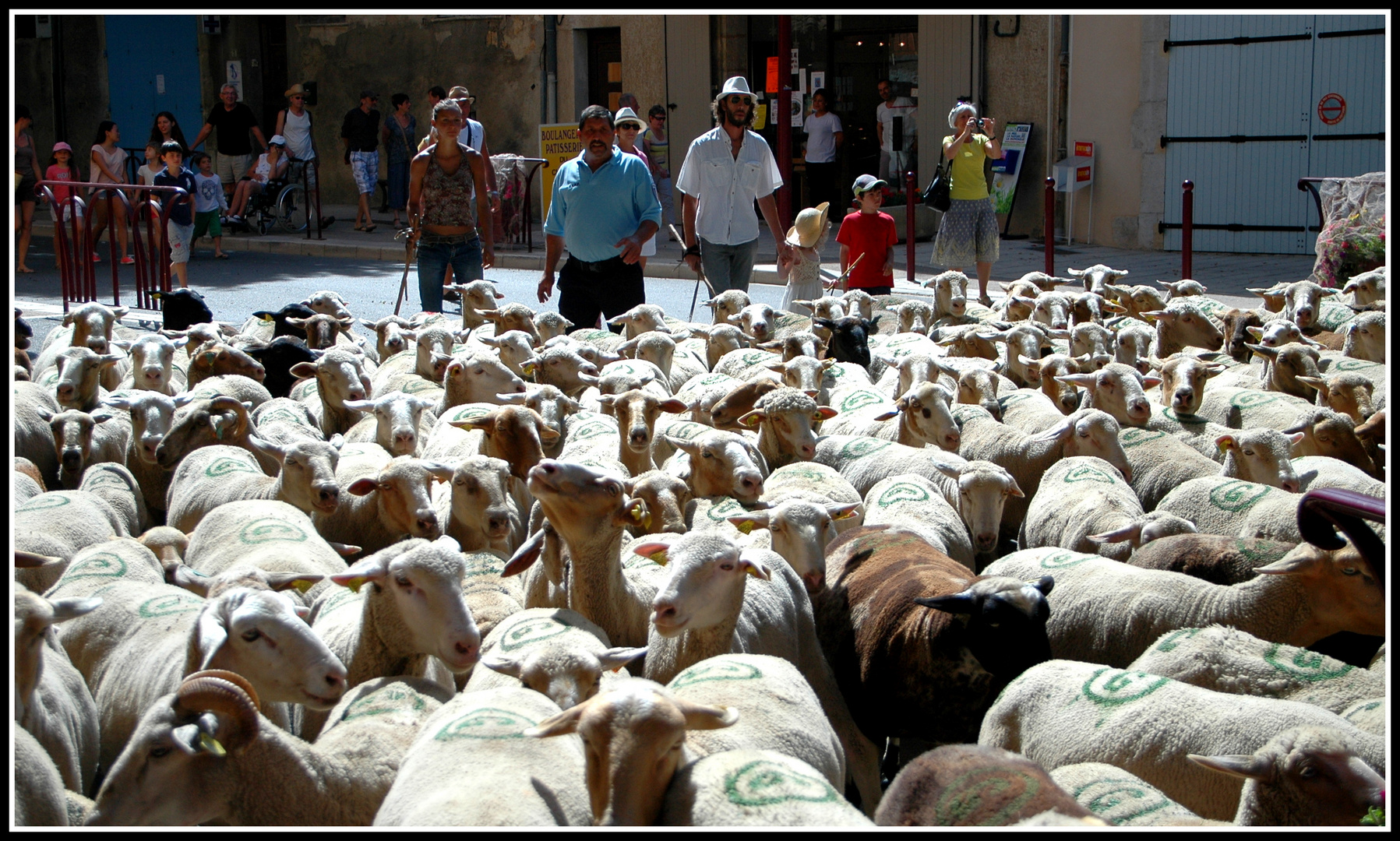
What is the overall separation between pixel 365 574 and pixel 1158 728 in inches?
88.4

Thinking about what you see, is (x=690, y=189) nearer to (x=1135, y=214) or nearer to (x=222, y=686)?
(x=222, y=686)

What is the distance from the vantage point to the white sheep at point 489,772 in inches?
104

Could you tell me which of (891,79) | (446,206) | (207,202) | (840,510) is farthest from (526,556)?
(891,79)

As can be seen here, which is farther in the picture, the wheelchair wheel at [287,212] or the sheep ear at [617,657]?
the wheelchair wheel at [287,212]

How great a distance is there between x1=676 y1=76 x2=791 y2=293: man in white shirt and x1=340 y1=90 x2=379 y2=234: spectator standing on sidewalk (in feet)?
37.2

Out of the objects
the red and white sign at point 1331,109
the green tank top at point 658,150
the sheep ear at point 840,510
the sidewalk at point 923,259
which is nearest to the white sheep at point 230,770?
the sheep ear at point 840,510

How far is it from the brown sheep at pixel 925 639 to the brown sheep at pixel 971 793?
3.20ft

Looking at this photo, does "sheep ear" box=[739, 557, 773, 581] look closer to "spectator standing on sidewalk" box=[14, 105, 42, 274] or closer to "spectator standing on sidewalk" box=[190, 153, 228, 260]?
"spectator standing on sidewalk" box=[190, 153, 228, 260]

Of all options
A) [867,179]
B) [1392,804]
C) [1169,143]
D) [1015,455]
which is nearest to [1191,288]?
[867,179]

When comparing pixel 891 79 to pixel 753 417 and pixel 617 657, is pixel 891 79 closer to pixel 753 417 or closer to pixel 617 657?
pixel 753 417

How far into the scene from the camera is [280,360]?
25.5 ft

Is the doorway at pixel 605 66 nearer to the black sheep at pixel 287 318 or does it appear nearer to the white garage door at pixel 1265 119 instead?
the white garage door at pixel 1265 119

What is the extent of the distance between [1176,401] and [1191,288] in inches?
137

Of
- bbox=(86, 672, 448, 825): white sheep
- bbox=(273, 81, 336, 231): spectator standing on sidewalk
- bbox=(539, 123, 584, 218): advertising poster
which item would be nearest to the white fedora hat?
bbox=(86, 672, 448, 825): white sheep
